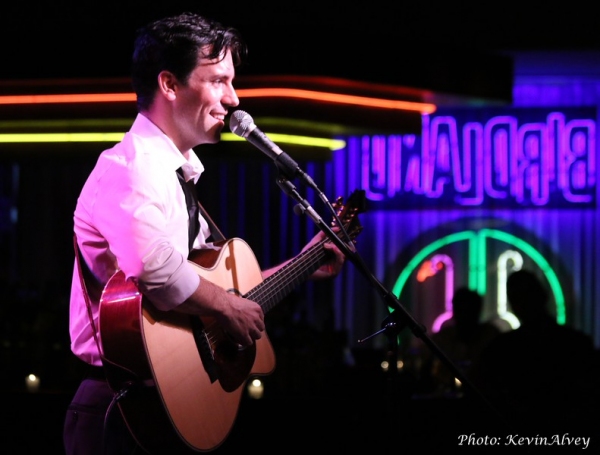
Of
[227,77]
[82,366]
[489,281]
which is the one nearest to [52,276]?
[82,366]

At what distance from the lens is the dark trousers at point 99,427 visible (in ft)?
7.93

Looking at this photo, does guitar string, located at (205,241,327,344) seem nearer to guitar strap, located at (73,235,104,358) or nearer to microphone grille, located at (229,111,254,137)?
guitar strap, located at (73,235,104,358)

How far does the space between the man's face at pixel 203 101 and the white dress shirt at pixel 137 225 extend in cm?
8

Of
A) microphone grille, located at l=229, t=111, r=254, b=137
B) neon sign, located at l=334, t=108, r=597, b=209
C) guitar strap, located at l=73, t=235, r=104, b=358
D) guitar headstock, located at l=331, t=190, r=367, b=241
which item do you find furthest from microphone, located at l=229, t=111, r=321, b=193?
neon sign, located at l=334, t=108, r=597, b=209

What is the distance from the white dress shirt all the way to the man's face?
0.08 metres

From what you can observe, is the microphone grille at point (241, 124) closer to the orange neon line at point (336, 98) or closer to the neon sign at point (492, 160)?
the orange neon line at point (336, 98)

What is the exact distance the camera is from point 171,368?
8.02 ft

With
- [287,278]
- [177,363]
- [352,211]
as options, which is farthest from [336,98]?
[177,363]

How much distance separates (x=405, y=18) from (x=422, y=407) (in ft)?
11.2

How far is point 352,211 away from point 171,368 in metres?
1.01

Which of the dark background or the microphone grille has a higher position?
the dark background

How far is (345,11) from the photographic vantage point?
21.5 feet

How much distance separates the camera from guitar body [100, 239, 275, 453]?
2.36 m

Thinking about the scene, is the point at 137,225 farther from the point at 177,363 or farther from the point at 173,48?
the point at 173,48
